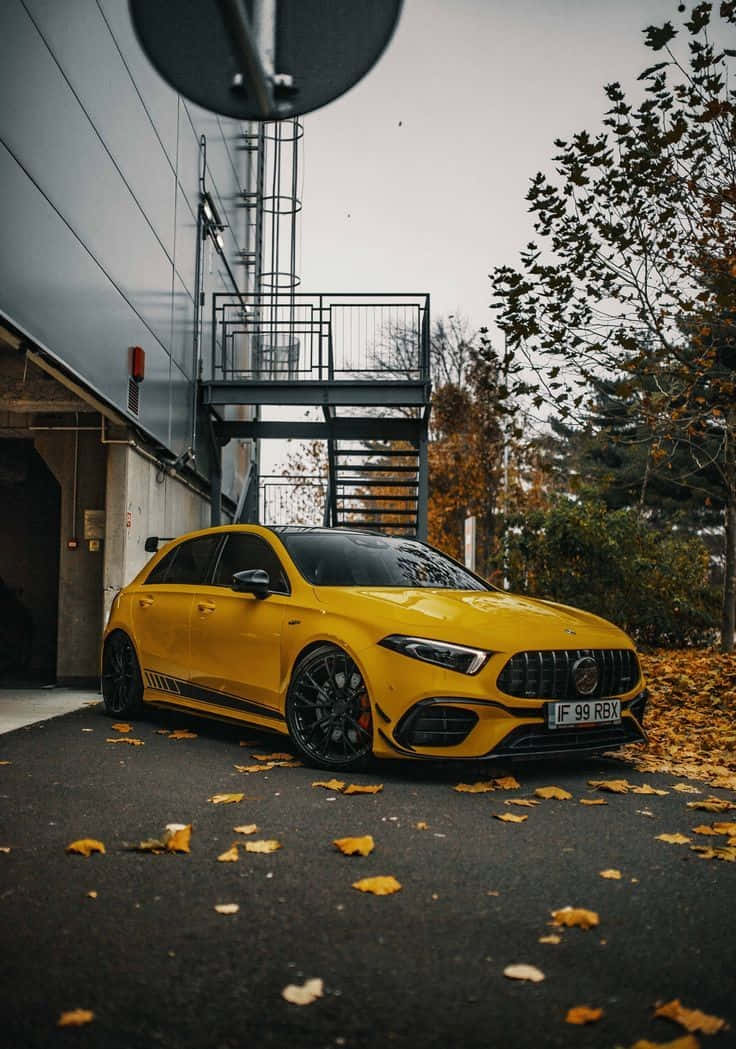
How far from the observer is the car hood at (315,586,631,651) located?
6.11 meters

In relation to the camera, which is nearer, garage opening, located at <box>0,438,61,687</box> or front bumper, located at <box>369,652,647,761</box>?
front bumper, located at <box>369,652,647,761</box>

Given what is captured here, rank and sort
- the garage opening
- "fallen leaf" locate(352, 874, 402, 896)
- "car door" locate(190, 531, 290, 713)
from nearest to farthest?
"fallen leaf" locate(352, 874, 402, 896) < "car door" locate(190, 531, 290, 713) < the garage opening

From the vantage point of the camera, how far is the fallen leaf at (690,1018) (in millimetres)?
2764

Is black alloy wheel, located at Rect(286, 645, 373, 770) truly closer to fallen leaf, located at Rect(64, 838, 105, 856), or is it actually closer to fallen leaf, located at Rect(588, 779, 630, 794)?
fallen leaf, located at Rect(588, 779, 630, 794)

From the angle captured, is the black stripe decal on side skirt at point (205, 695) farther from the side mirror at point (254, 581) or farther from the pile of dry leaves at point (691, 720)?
the pile of dry leaves at point (691, 720)

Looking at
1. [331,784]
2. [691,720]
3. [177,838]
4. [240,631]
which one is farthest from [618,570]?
[177,838]

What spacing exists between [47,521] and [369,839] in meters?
13.8

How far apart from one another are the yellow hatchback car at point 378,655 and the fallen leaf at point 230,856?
5.53 feet

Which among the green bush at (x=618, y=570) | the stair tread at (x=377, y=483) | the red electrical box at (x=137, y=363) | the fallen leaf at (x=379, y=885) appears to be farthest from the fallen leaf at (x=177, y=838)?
→ the stair tread at (x=377, y=483)

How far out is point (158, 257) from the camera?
1395 centimetres

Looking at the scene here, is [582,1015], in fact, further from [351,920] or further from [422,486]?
[422,486]

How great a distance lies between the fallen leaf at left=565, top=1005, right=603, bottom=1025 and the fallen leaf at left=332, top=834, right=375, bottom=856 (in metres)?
1.74

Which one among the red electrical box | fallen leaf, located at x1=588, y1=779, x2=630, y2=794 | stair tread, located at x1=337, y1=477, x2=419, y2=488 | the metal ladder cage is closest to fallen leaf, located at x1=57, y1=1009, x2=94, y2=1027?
fallen leaf, located at x1=588, y1=779, x2=630, y2=794

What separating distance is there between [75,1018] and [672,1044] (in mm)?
1519
